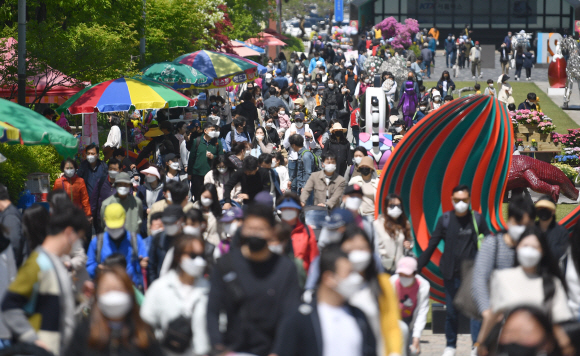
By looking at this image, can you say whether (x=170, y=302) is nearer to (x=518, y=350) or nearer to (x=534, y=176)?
(x=518, y=350)

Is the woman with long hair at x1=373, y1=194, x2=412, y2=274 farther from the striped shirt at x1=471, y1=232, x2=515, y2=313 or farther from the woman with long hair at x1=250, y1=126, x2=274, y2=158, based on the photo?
the woman with long hair at x1=250, y1=126, x2=274, y2=158

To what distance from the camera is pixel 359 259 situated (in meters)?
5.18

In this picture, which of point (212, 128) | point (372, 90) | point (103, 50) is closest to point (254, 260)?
point (212, 128)

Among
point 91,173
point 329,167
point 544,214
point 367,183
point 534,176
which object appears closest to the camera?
point 544,214

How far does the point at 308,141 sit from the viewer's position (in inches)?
623

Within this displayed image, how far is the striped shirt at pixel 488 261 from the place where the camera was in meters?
6.54

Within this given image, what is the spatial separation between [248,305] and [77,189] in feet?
20.0

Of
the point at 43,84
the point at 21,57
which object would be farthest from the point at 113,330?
the point at 43,84

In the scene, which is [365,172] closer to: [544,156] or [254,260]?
[254,260]

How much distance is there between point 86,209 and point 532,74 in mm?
34030

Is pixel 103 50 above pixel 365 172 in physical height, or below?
above

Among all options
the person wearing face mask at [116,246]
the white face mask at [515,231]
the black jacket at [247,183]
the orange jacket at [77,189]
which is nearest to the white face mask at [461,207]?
the white face mask at [515,231]

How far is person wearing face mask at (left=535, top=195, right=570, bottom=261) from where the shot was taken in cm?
744

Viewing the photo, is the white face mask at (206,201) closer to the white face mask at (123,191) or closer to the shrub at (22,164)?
the white face mask at (123,191)
